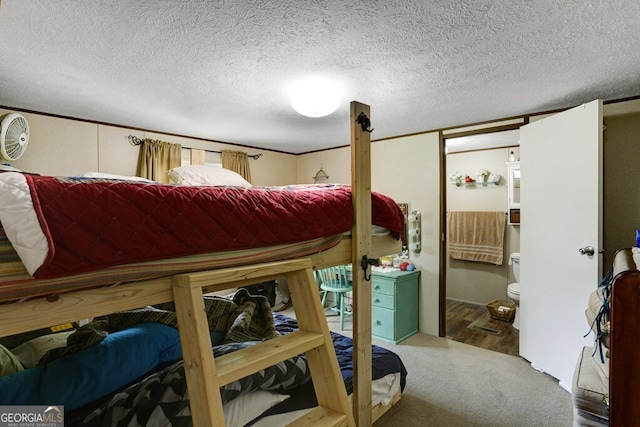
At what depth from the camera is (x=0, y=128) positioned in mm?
2166

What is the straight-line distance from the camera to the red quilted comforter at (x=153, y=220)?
→ 31.8 inches

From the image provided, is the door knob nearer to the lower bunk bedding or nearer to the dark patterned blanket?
the lower bunk bedding

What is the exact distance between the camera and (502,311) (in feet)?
12.9

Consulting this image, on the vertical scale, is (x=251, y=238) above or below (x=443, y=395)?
above

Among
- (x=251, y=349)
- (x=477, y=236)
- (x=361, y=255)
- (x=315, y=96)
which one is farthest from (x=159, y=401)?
(x=477, y=236)

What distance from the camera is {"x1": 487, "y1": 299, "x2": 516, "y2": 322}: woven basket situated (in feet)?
12.8

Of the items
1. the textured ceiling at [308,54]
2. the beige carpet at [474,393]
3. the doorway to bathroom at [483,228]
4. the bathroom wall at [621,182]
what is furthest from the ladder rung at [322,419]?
the doorway to bathroom at [483,228]

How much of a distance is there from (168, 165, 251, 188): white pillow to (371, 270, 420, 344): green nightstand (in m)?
1.82

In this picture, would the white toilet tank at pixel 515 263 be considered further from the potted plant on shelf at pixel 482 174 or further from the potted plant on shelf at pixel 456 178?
the potted plant on shelf at pixel 456 178

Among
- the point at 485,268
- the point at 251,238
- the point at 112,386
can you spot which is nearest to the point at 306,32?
the point at 251,238

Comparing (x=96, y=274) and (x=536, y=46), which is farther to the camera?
(x=536, y=46)

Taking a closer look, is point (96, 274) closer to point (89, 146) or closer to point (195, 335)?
point (195, 335)

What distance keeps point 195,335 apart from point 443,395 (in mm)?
2237

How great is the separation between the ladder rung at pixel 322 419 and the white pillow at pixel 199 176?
224 centimetres
